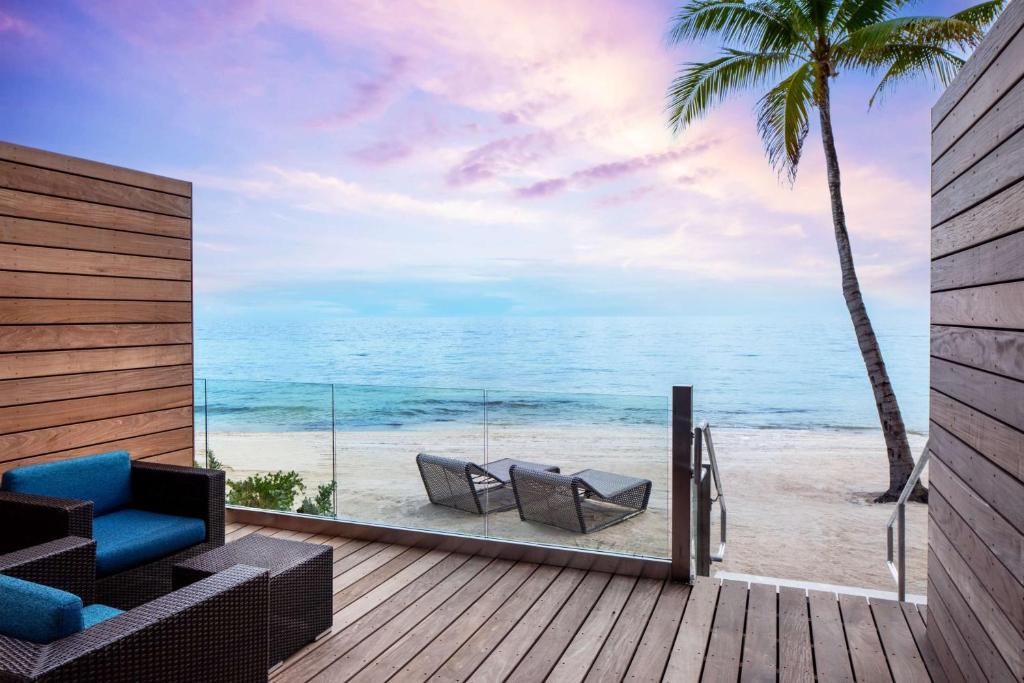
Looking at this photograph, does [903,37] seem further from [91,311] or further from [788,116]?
[91,311]

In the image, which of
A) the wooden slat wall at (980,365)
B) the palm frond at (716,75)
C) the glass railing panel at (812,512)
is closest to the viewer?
the wooden slat wall at (980,365)

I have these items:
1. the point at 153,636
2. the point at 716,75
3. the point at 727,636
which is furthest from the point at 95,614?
the point at 716,75

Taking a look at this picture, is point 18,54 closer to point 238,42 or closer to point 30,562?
point 238,42

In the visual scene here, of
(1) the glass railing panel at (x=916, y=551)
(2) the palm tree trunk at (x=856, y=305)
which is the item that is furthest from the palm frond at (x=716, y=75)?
(1) the glass railing panel at (x=916, y=551)

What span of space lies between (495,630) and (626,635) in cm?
56

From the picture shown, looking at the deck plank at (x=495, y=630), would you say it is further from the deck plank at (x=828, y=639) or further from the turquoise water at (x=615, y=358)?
the turquoise water at (x=615, y=358)

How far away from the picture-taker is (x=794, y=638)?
107 inches

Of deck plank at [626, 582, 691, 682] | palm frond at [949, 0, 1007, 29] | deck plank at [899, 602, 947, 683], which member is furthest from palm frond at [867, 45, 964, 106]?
deck plank at [626, 582, 691, 682]

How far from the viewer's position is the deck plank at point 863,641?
→ 8.05 feet

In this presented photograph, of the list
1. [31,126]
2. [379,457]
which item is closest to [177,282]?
[379,457]

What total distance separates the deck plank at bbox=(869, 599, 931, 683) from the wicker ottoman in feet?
7.32

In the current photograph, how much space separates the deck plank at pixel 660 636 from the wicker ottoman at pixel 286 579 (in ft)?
4.14

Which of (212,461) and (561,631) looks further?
(212,461)

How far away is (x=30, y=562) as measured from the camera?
6.70 ft
